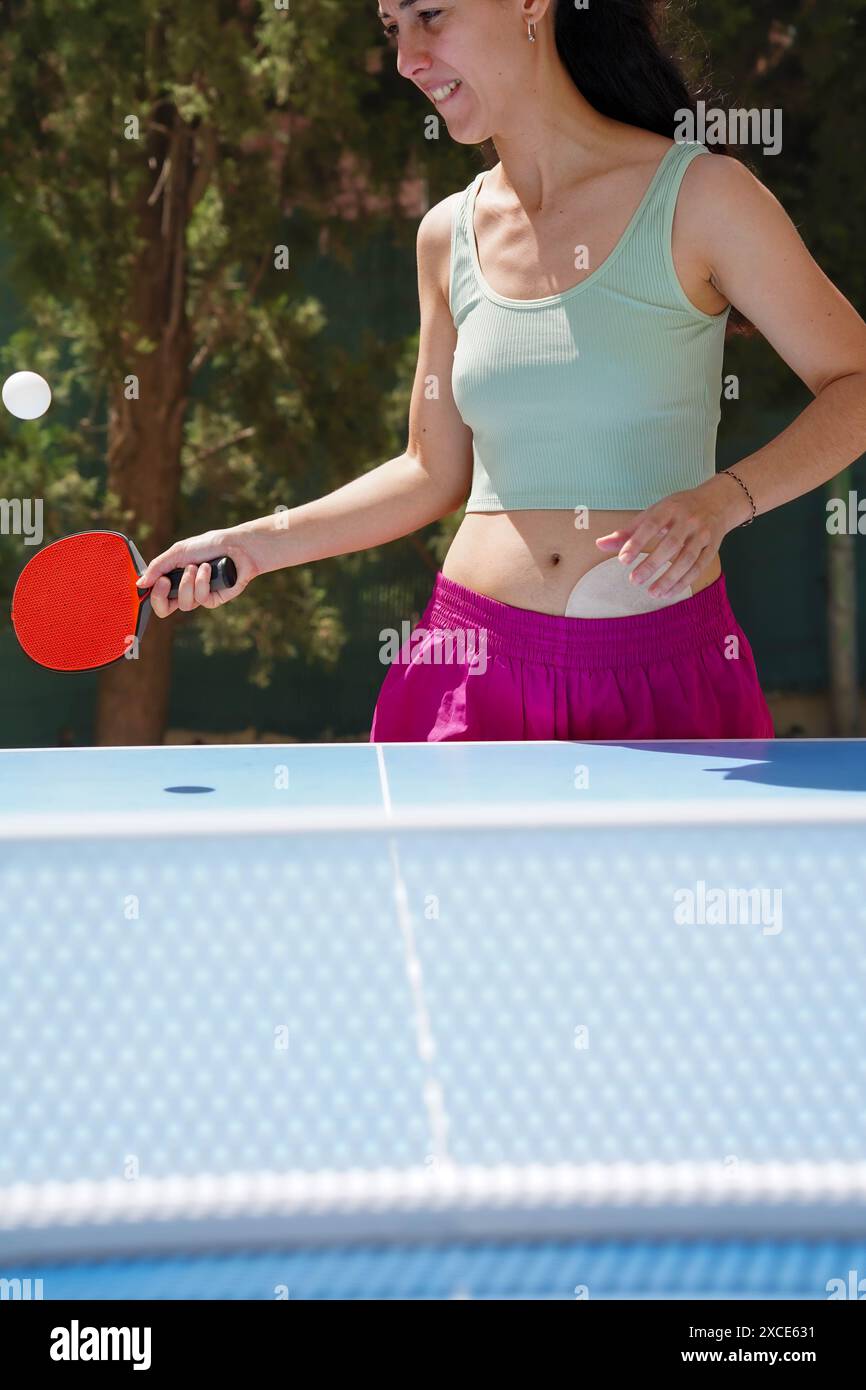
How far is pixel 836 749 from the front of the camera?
2008mm

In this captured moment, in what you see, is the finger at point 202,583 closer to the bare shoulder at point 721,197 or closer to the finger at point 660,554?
the finger at point 660,554

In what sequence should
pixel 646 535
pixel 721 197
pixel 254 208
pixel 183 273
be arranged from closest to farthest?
pixel 646 535
pixel 721 197
pixel 254 208
pixel 183 273

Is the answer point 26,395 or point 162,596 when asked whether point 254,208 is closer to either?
point 26,395

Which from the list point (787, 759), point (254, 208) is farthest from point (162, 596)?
point (254, 208)

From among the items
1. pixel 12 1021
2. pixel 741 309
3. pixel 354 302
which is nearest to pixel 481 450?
pixel 741 309

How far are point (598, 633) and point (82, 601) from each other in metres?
0.69

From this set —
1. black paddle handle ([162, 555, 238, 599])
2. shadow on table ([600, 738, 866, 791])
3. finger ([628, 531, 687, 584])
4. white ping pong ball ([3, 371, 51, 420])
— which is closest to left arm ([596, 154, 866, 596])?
finger ([628, 531, 687, 584])

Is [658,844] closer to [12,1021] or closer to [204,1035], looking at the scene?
[204,1035]

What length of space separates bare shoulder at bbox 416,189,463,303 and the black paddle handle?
50cm

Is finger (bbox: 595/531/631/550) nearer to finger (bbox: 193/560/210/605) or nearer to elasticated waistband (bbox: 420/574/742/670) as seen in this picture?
elasticated waistband (bbox: 420/574/742/670)

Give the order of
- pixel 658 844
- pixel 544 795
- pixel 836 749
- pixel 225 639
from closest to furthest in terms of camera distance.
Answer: pixel 658 844, pixel 544 795, pixel 836 749, pixel 225 639

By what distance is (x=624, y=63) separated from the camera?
219cm

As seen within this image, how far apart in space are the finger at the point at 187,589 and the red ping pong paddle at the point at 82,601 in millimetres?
37
